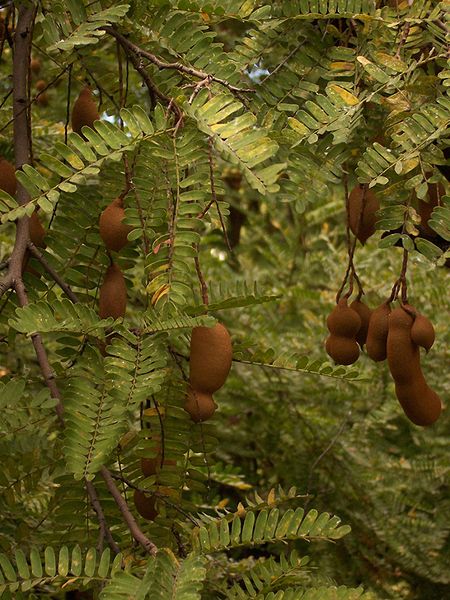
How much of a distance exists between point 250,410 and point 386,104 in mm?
1136

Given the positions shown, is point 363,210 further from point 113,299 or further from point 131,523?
point 131,523

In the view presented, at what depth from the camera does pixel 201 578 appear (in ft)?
2.38

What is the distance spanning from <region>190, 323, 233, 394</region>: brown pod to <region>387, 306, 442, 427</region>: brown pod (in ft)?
0.48

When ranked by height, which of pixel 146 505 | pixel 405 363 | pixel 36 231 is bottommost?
pixel 146 505

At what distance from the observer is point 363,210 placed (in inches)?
35.3

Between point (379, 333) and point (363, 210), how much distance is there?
115mm

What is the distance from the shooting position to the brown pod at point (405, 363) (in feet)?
2.77

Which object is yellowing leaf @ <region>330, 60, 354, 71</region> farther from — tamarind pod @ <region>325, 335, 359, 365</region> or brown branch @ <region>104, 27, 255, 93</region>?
tamarind pod @ <region>325, 335, 359, 365</region>

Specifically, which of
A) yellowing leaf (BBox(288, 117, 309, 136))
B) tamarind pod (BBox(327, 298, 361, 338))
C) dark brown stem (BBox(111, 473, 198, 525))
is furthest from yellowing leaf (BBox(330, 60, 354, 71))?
dark brown stem (BBox(111, 473, 198, 525))

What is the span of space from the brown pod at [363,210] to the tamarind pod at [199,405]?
0.20 m

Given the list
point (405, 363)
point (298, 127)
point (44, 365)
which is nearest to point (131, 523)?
point (44, 365)

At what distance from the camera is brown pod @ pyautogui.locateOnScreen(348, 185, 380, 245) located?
90 cm

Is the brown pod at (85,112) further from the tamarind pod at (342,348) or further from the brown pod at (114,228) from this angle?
the tamarind pod at (342,348)

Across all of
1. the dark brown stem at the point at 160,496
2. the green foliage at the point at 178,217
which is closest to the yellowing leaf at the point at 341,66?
the green foliage at the point at 178,217
